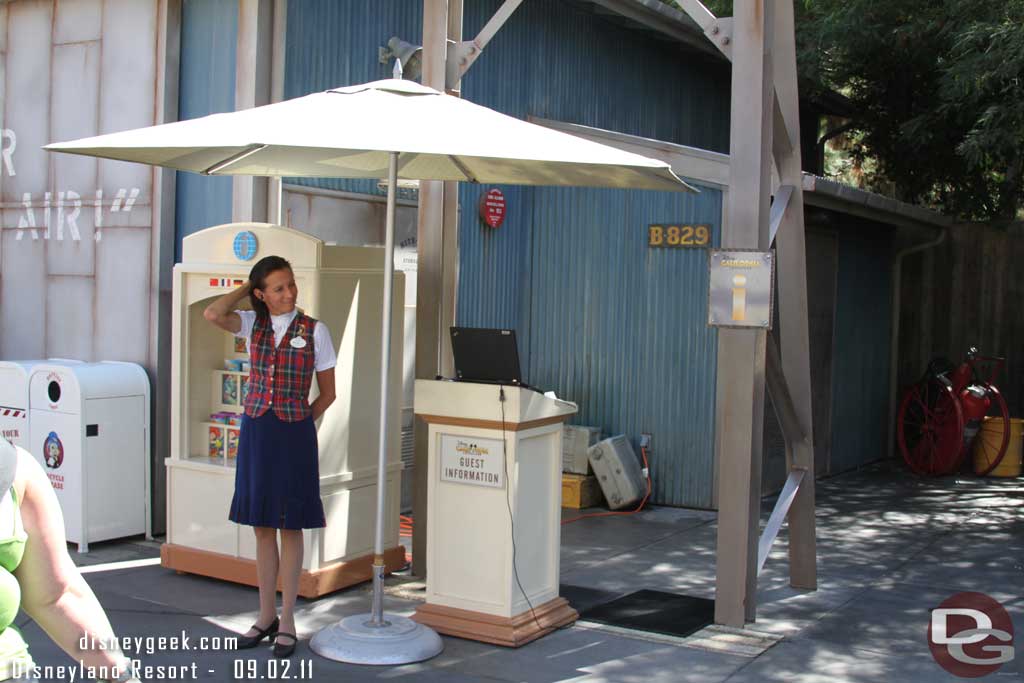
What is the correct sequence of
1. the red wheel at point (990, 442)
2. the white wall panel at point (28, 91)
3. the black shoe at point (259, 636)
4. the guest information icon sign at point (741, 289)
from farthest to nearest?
the red wheel at point (990, 442), the white wall panel at point (28, 91), the guest information icon sign at point (741, 289), the black shoe at point (259, 636)

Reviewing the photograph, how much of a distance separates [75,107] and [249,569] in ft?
12.1

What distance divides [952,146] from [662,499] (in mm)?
6635

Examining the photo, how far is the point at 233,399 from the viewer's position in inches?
265

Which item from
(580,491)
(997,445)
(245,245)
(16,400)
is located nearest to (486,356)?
(245,245)

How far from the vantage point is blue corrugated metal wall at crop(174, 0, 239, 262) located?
7.44 metres

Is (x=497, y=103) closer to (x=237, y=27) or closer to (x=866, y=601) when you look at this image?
(x=237, y=27)

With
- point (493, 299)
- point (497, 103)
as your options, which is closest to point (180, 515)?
point (493, 299)

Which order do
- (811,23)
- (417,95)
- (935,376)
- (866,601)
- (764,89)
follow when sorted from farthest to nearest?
1. (811,23)
2. (935,376)
3. (866,601)
4. (764,89)
5. (417,95)

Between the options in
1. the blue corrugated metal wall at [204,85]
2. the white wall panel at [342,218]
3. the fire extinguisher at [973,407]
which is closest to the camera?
the blue corrugated metal wall at [204,85]

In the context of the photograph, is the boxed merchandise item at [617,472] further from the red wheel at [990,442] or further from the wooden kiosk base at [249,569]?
A: the red wheel at [990,442]

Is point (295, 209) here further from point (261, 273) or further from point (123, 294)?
point (261, 273)

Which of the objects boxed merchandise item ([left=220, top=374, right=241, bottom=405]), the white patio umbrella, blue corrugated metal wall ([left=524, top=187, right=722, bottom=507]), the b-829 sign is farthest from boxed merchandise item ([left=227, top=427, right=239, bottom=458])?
the b-829 sign

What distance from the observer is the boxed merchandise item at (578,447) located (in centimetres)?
921

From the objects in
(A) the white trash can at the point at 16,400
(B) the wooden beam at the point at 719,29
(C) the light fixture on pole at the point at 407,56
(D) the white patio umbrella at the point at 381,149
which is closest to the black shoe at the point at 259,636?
(D) the white patio umbrella at the point at 381,149
